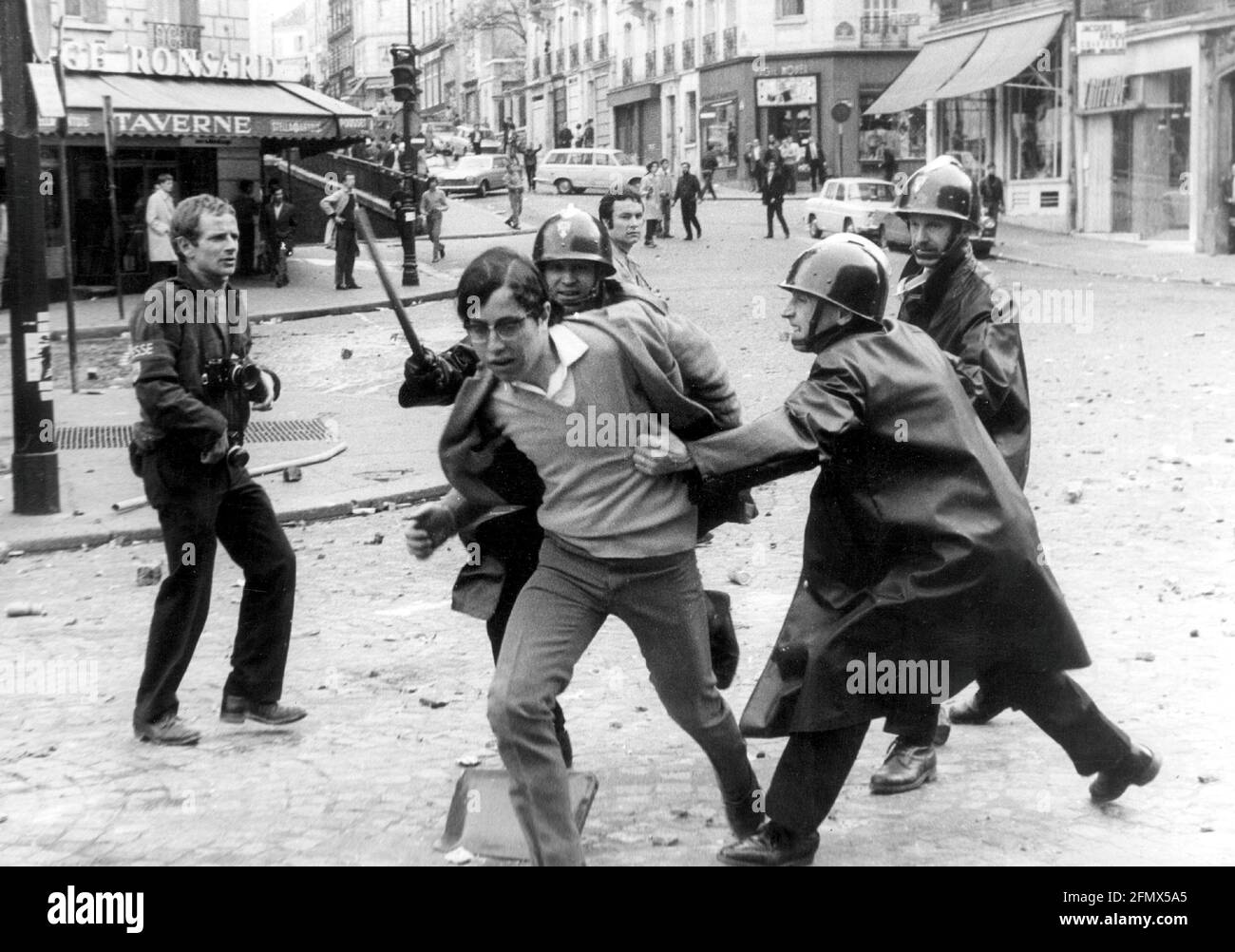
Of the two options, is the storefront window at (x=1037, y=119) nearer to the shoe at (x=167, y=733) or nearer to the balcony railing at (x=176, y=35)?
the balcony railing at (x=176, y=35)

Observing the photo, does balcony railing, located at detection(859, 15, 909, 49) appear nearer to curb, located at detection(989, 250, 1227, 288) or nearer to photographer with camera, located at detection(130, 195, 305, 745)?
curb, located at detection(989, 250, 1227, 288)

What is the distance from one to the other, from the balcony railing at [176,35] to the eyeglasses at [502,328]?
29.3 metres

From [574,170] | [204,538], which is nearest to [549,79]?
[574,170]

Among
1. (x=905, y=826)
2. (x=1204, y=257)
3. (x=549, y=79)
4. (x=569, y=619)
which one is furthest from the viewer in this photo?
(x=549, y=79)

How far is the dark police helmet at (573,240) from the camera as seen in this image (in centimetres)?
501

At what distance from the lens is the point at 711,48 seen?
198ft

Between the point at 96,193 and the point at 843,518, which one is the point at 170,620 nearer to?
the point at 843,518

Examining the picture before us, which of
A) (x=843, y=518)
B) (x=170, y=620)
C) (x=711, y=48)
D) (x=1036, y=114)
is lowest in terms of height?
(x=170, y=620)

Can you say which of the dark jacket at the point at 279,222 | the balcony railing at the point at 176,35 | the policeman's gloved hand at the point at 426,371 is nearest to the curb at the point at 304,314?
the dark jacket at the point at 279,222

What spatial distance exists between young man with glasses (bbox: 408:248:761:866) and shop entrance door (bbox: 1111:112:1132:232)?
31805mm

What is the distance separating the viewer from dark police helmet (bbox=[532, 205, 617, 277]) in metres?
5.01

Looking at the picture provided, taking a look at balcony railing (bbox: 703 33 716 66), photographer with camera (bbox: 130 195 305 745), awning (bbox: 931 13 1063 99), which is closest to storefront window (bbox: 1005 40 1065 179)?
awning (bbox: 931 13 1063 99)

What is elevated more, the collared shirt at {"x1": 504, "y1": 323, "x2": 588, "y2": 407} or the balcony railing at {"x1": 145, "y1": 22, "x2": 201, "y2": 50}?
the balcony railing at {"x1": 145, "y1": 22, "x2": 201, "y2": 50}

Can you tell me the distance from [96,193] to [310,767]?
23.1 meters
